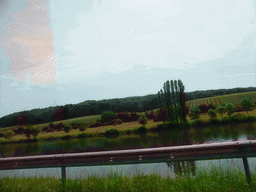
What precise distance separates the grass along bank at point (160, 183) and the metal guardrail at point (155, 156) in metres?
Answer: 0.20

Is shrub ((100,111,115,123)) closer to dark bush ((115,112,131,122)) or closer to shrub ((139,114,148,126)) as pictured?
dark bush ((115,112,131,122))

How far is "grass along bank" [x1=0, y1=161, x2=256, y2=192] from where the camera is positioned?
2.13 metres

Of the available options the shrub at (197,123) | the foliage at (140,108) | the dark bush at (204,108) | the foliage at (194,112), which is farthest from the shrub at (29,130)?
the dark bush at (204,108)

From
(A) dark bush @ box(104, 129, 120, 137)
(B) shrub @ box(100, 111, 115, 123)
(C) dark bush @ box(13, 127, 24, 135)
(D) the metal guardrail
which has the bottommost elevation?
(A) dark bush @ box(104, 129, 120, 137)

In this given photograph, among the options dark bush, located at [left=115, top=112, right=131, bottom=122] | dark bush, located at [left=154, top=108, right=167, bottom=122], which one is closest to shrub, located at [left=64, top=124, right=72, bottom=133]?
dark bush, located at [left=115, top=112, right=131, bottom=122]

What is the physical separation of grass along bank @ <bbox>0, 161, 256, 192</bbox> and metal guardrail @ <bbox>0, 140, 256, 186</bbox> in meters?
0.20

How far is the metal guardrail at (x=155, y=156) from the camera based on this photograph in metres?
2.13

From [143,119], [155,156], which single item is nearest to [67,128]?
[143,119]

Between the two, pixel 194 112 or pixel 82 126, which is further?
pixel 82 126

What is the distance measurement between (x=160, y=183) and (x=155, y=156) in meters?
0.32

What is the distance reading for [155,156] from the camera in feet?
7.73

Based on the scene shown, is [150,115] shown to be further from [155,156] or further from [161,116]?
[155,156]

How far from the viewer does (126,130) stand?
38281 millimetres

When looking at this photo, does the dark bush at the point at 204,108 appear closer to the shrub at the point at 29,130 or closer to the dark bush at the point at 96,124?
the dark bush at the point at 96,124
